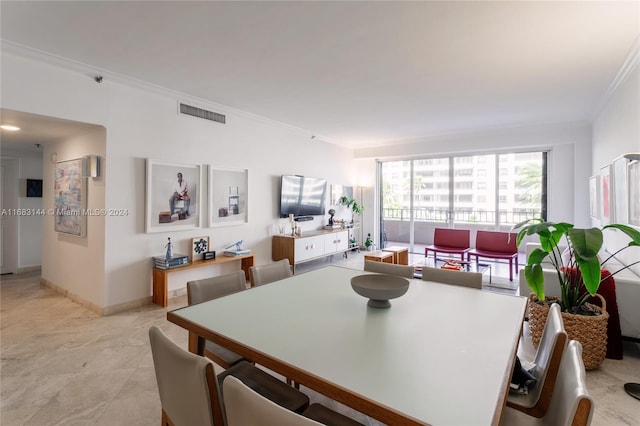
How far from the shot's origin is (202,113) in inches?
168

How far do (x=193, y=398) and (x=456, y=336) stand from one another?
1.05 m

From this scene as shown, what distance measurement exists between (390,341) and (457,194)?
20.8 feet

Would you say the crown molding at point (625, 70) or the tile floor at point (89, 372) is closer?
the tile floor at point (89, 372)

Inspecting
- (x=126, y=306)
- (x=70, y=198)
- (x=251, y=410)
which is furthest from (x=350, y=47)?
(x=70, y=198)

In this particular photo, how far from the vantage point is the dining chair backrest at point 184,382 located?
3.28 ft

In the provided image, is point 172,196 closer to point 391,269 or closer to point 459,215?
point 391,269

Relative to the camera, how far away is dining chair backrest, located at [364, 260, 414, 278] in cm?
244

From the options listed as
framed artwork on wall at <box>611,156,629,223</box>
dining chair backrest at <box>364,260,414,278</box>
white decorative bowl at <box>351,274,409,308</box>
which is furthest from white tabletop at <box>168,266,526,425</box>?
framed artwork on wall at <box>611,156,629,223</box>

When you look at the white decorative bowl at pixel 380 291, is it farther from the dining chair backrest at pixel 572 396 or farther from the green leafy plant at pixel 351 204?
the green leafy plant at pixel 351 204

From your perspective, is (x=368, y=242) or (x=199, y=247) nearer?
(x=199, y=247)

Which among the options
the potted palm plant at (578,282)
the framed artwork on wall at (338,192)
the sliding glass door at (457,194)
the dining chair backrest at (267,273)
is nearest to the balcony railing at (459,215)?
the sliding glass door at (457,194)

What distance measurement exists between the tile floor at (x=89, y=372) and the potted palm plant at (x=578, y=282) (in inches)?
12.3

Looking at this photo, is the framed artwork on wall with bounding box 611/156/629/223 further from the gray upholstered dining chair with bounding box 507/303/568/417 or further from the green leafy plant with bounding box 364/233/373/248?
the green leafy plant with bounding box 364/233/373/248

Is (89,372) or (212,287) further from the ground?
(212,287)
